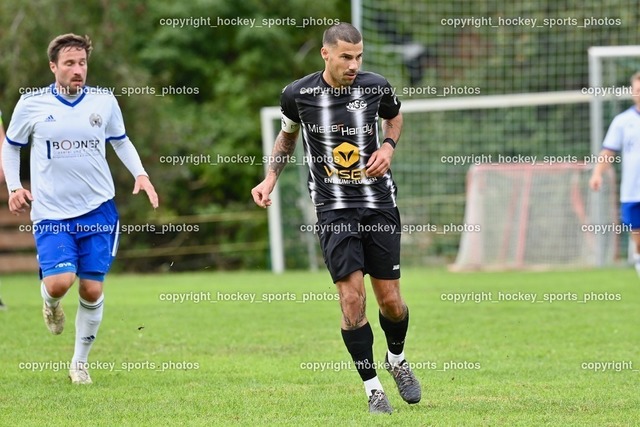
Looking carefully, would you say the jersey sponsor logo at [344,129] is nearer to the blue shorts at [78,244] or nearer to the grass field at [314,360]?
the grass field at [314,360]

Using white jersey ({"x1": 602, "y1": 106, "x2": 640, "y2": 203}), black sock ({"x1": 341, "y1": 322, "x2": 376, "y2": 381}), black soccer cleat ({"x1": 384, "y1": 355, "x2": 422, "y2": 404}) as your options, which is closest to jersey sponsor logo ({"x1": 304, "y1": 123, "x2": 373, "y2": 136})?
black sock ({"x1": 341, "y1": 322, "x2": 376, "y2": 381})

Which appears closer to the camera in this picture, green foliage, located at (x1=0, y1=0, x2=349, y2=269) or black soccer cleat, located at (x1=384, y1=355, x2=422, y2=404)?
black soccer cleat, located at (x1=384, y1=355, x2=422, y2=404)

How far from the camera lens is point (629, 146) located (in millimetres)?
12836

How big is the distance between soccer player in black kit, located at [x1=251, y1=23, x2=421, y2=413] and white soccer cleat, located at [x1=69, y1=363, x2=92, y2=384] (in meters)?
2.25

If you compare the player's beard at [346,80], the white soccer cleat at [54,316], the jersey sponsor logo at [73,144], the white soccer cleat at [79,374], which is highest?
the player's beard at [346,80]

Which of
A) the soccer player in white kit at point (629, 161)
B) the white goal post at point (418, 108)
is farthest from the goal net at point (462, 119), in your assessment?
the soccer player in white kit at point (629, 161)

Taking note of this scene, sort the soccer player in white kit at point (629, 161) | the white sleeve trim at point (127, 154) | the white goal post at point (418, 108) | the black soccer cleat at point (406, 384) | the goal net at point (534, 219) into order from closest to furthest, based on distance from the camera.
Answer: the black soccer cleat at point (406, 384) → the white sleeve trim at point (127, 154) → the soccer player in white kit at point (629, 161) → the white goal post at point (418, 108) → the goal net at point (534, 219)

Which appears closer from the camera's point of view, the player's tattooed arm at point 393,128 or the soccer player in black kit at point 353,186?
the soccer player in black kit at point 353,186

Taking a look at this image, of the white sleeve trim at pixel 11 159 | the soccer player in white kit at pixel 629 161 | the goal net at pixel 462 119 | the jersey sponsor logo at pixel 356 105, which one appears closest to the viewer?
the jersey sponsor logo at pixel 356 105

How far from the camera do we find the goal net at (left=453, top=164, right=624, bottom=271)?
2070 centimetres

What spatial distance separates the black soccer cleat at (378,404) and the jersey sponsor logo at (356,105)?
1.76m

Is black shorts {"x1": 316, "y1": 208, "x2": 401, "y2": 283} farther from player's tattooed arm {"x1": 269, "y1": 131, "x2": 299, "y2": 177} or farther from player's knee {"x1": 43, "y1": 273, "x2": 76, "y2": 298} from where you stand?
player's knee {"x1": 43, "y1": 273, "x2": 76, "y2": 298}

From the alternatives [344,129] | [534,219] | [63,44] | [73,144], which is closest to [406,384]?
[344,129]

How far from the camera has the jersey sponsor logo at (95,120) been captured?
8391 mm
